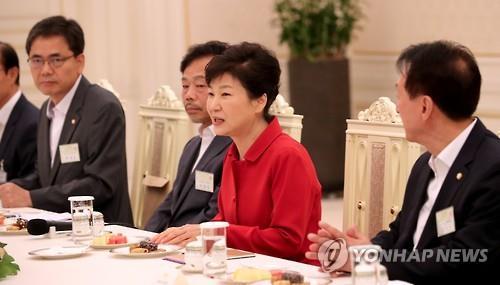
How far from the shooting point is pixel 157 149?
5.25 metres

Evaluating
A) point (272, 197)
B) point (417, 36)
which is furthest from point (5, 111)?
point (417, 36)

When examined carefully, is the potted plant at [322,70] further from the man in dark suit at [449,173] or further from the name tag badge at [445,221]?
the name tag badge at [445,221]

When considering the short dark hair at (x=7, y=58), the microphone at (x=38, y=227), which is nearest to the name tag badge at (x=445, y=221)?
the microphone at (x=38, y=227)

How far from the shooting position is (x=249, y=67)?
363cm

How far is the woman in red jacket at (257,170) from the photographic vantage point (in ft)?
11.2

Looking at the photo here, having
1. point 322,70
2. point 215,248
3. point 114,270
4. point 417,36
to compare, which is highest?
point 417,36

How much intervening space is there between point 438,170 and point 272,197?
2.36 ft

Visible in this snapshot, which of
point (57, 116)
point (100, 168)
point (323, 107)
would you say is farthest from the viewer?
point (323, 107)

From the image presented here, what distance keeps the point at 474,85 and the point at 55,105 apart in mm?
2821

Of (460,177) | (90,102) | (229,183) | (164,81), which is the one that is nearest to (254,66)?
(229,183)

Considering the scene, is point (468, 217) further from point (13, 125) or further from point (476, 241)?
point (13, 125)

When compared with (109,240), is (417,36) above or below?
above

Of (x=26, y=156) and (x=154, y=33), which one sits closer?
(x=26, y=156)

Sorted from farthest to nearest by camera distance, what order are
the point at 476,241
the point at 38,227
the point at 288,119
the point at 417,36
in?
the point at 417,36, the point at 288,119, the point at 38,227, the point at 476,241
